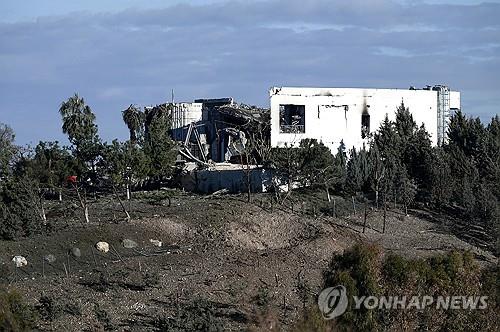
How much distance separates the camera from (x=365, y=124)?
55.9 metres

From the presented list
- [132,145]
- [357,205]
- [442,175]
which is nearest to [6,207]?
[132,145]

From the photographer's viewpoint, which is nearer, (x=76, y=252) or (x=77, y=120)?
(x=76, y=252)

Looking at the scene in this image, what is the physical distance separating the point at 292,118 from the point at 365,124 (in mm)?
4959

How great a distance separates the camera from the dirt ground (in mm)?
22922

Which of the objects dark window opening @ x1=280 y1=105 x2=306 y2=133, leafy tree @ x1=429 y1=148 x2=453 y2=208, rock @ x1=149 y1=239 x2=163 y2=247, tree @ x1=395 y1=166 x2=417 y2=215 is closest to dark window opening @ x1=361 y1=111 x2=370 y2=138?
dark window opening @ x1=280 y1=105 x2=306 y2=133

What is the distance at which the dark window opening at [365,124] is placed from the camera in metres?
55.5

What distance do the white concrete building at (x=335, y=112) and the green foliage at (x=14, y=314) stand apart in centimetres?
3222

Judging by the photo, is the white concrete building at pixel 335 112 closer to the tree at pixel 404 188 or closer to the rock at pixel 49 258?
the tree at pixel 404 188

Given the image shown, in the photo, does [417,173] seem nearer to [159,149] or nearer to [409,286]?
[159,149]

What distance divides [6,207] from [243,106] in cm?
2547

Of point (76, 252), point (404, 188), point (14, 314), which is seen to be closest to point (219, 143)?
point (404, 188)

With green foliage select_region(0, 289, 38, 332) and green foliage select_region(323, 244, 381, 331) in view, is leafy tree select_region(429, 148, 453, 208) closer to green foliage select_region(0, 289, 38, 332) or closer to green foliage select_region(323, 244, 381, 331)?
green foliage select_region(323, 244, 381, 331)

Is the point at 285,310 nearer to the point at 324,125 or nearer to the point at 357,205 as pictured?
the point at 357,205

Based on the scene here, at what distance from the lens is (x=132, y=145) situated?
43312 millimetres
